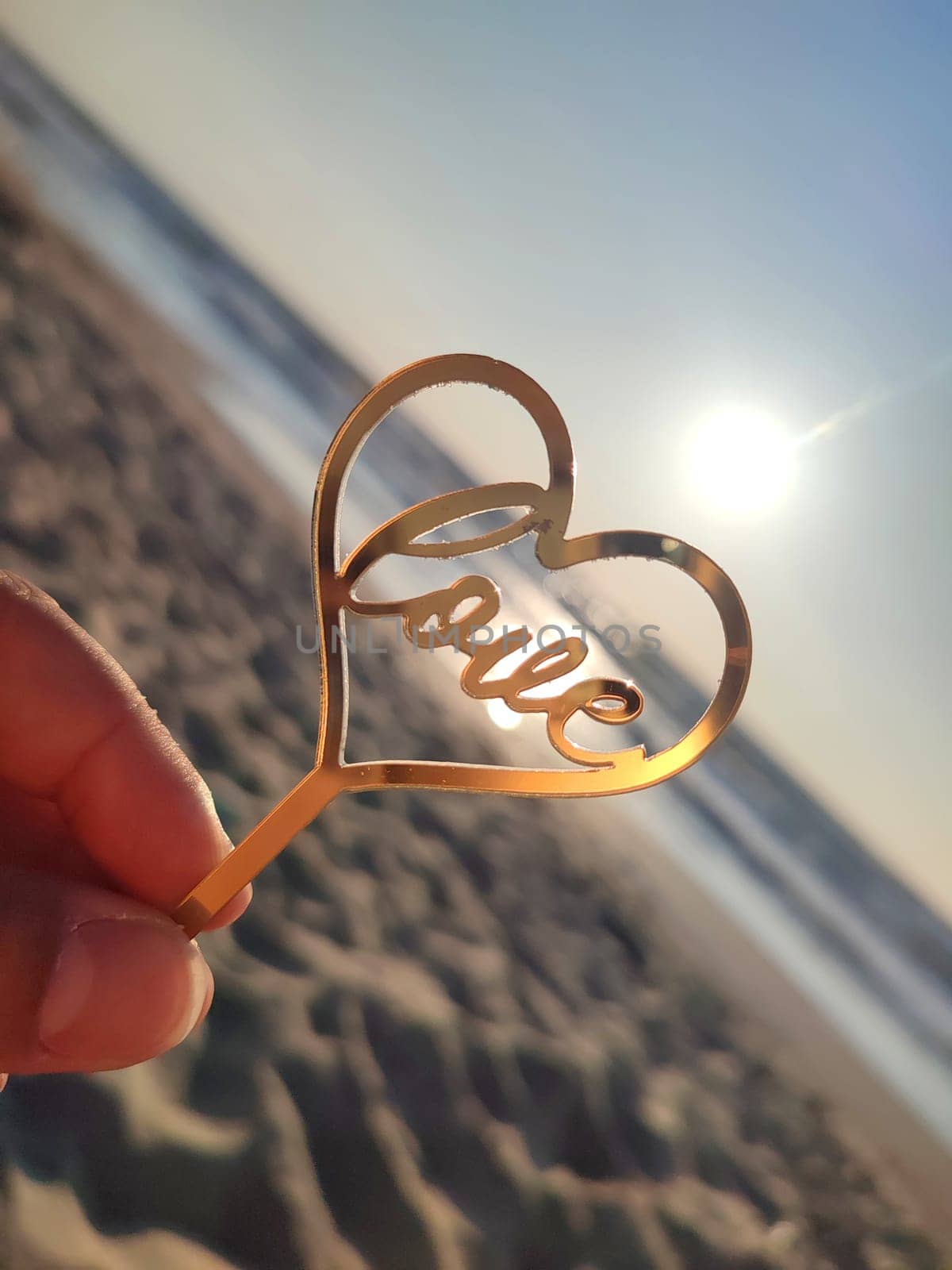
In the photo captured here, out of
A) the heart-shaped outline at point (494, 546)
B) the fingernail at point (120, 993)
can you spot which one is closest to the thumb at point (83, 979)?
the fingernail at point (120, 993)

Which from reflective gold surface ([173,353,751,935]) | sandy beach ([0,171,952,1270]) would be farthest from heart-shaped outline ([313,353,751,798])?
sandy beach ([0,171,952,1270])

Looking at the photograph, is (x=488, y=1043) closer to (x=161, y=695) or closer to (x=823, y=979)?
(x=161, y=695)

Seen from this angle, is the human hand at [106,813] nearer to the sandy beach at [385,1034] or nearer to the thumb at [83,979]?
the thumb at [83,979]

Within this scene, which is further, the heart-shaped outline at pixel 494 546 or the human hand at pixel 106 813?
the heart-shaped outline at pixel 494 546

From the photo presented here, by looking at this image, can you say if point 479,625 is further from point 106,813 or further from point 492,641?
point 106,813

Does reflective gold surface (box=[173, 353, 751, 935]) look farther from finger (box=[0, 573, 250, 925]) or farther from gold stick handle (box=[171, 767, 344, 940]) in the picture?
finger (box=[0, 573, 250, 925])
